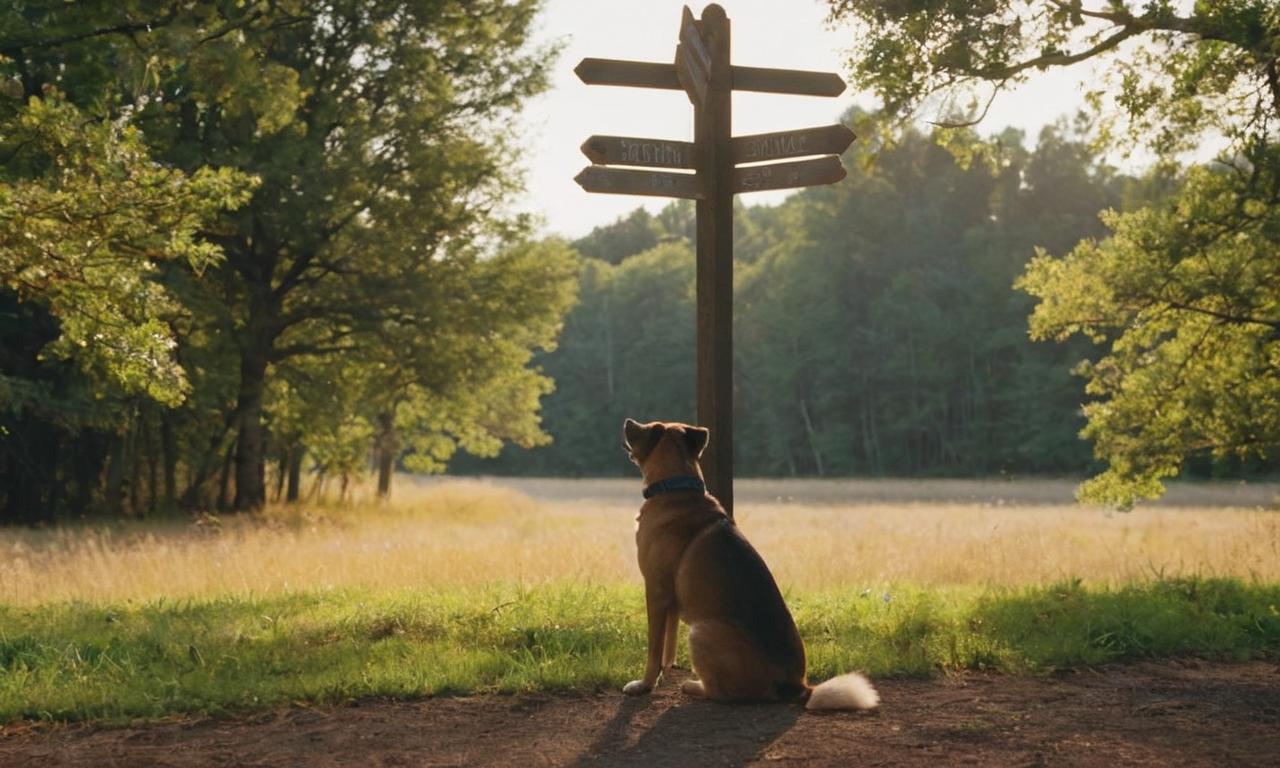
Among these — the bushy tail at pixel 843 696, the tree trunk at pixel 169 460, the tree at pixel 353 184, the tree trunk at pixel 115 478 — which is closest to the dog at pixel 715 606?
the bushy tail at pixel 843 696

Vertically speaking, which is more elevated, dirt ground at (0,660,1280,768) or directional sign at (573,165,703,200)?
directional sign at (573,165,703,200)

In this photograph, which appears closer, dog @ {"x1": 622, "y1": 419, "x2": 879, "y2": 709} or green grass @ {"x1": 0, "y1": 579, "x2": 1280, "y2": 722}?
dog @ {"x1": 622, "y1": 419, "x2": 879, "y2": 709}

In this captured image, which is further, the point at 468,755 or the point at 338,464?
the point at 338,464

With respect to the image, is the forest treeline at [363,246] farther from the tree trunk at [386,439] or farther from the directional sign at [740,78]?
the directional sign at [740,78]

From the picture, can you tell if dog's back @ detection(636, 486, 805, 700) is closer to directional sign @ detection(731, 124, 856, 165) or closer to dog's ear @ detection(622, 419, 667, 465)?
dog's ear @ detection(622, 419, 667, 465)

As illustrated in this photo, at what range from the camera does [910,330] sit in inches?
2621

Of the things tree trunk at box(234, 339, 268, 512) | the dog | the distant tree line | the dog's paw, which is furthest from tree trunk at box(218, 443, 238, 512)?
the distant tree line

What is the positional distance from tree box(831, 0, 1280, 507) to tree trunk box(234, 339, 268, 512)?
1572 centimetres

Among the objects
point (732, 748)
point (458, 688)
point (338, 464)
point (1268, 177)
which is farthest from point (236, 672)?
point (338, 464)

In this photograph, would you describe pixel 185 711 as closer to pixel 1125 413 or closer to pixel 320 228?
pixel 1125 413

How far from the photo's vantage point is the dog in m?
6.18

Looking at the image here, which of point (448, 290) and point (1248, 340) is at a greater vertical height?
point (448, 290)

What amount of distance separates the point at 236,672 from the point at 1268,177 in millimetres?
12058

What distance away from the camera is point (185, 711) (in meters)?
6.43
